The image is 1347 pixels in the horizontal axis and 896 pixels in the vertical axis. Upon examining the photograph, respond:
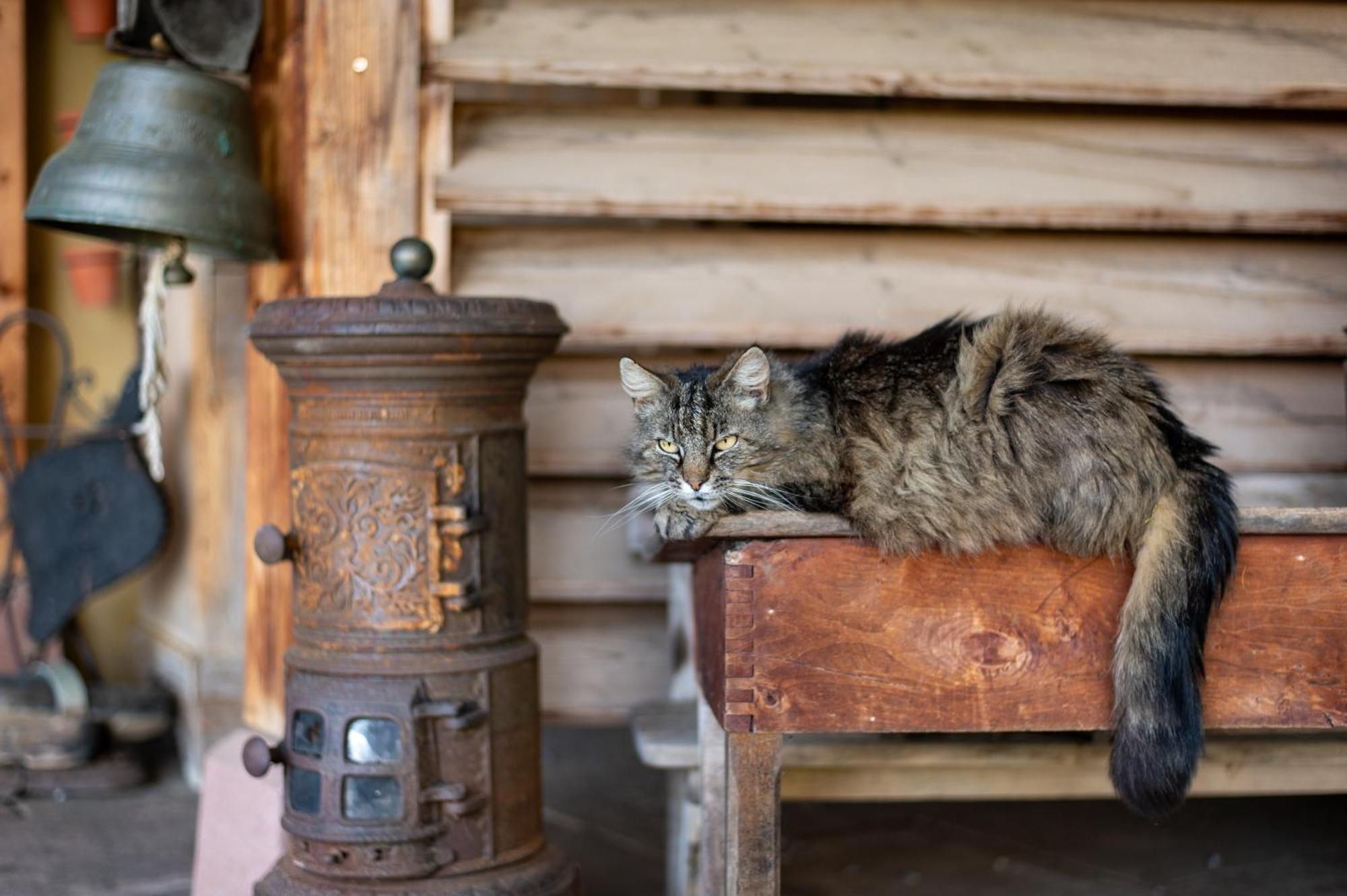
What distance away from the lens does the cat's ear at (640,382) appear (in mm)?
2428

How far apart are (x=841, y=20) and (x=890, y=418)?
1262mm

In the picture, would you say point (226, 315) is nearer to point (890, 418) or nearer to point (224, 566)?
point (224, 566)

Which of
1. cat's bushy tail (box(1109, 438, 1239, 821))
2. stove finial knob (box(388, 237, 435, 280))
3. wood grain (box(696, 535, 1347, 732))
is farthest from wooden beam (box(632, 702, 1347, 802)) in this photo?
stove finial knob (box(388, 237, 435, 280))

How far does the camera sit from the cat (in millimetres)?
2096

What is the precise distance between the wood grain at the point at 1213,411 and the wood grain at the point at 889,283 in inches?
3.0

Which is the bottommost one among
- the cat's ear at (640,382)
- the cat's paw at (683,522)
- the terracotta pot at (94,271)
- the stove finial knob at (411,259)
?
the cat's paw at (683,522)

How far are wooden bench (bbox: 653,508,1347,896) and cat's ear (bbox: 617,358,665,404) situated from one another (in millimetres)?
375

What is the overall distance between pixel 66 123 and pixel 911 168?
8.72 ft

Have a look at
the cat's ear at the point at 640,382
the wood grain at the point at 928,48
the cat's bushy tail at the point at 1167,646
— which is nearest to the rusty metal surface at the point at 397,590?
the cat's ear at the point at 640,382

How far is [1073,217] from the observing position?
320 cm

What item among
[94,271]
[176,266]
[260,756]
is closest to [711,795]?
[260,756]

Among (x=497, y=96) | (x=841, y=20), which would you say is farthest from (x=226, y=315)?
(x=841, y=20)

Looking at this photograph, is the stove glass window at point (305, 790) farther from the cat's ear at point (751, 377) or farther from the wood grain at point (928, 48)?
the wood grain at point (928, 48)

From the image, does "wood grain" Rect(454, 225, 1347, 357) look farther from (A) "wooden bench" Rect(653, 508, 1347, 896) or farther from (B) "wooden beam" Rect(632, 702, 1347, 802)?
(A) "wooden bench" Rect(653, 508, 1347, 896)
